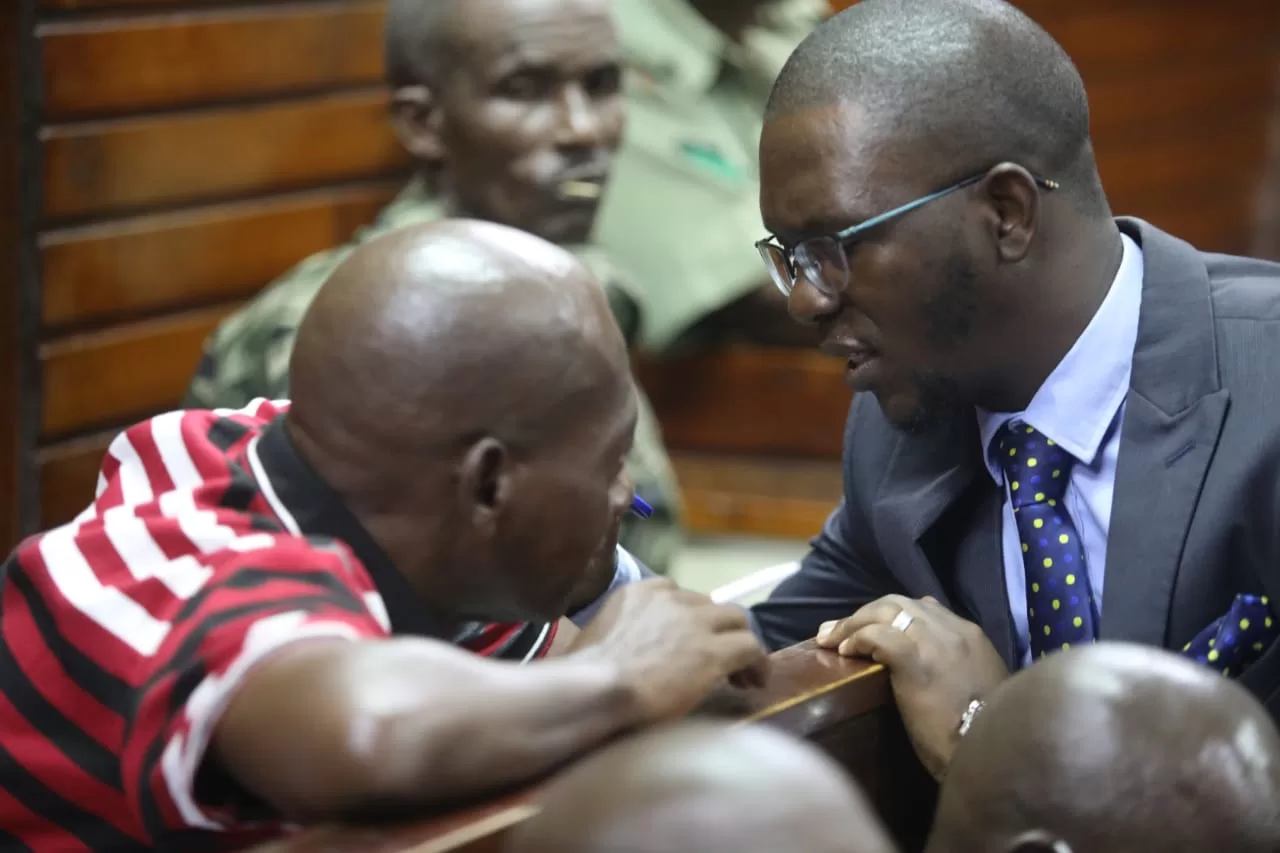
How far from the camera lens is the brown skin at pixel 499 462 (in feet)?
4.27

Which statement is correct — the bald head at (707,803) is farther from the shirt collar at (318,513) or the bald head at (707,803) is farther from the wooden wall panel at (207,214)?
the wooden wall panel at (207,214)

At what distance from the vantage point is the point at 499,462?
56.1 inches

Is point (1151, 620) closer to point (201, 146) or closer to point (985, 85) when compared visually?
point (985, 85)

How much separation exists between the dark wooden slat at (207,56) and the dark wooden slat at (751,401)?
3.26 ft

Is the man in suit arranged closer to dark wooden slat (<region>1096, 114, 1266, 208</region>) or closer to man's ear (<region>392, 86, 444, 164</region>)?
man's ear (<region>392, 86, 444, 164</region>)

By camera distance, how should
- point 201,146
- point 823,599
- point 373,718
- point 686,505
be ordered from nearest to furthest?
1. point 373,718
2. point 823,599
3. point 201,146
4. point 686,505

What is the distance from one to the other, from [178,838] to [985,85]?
1112mm

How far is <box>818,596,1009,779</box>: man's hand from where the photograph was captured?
169 centimetres

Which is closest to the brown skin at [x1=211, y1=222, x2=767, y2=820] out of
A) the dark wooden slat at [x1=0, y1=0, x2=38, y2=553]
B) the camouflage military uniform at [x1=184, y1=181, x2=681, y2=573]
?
the camouflage military uniform at [x1=184, y1=181, x2=681, y2=573]

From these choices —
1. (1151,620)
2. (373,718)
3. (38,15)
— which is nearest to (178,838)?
(373,718)

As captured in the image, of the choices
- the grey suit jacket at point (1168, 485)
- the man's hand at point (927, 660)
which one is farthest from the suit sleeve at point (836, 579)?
the man's hand at point (927, 660)

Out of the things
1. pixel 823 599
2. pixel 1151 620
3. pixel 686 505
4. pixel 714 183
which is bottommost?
pixel 686 505

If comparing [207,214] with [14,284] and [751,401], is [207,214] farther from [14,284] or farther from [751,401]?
[751,401]

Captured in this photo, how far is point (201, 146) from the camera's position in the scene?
373 cm
